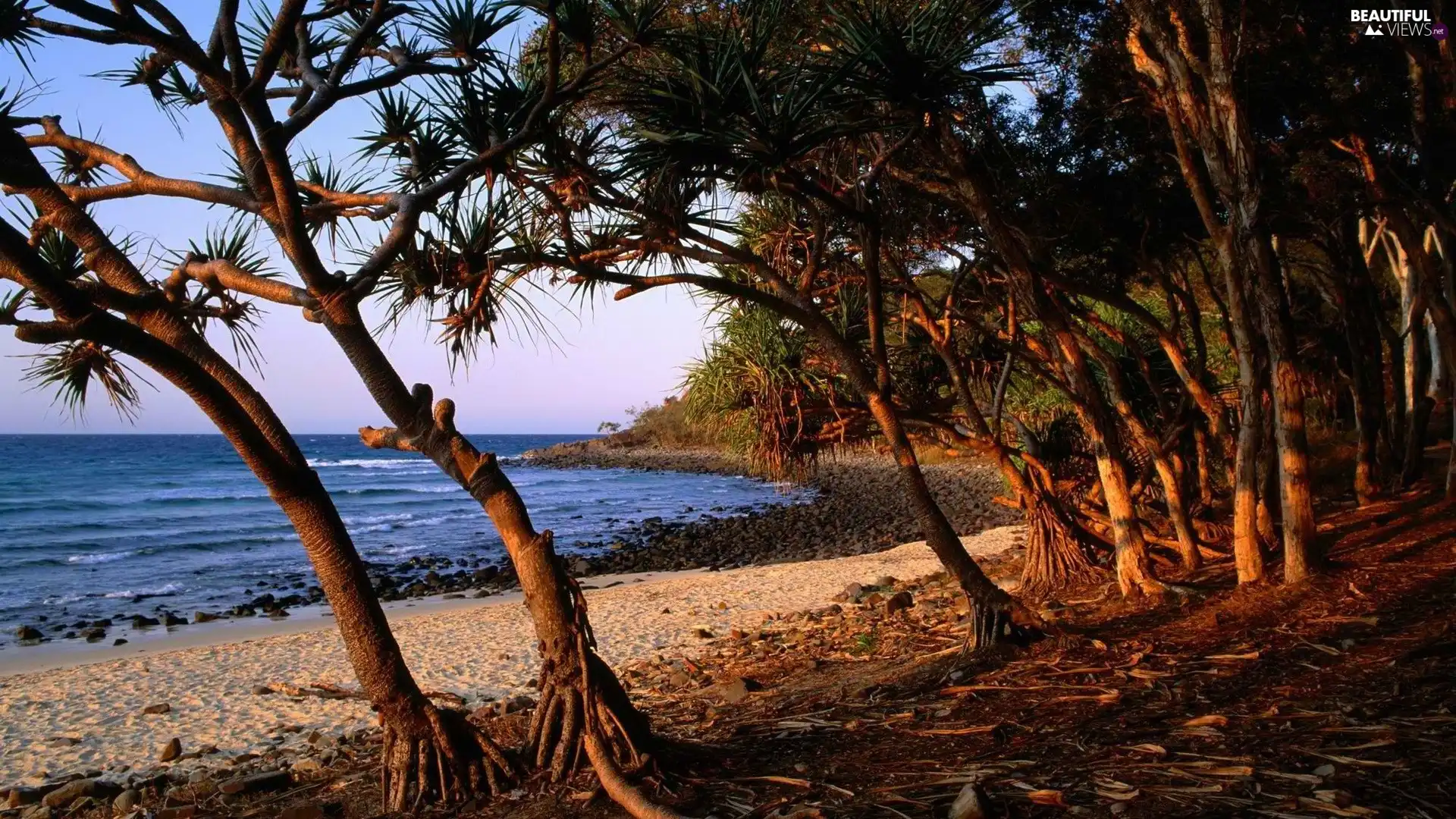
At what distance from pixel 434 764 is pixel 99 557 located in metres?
23.1

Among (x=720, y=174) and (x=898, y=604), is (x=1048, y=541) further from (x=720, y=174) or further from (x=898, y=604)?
(x=720, y=174)

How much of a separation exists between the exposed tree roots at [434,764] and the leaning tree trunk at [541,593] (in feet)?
0.57

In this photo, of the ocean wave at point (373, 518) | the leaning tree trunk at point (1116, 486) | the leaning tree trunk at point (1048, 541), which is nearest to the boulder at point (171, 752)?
the leaning tree trunk at point (1048, 541)

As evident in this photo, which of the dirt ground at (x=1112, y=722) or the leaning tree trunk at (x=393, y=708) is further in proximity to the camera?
the leaning tree trunk at (x=393, y=708)

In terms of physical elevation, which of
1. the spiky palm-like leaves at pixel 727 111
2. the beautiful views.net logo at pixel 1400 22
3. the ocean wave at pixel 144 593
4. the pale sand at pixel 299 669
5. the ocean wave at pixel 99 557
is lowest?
the ocean wave at pixel 144 593

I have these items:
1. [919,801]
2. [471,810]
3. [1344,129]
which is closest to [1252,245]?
[1344,129]

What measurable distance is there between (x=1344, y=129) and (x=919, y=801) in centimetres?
713

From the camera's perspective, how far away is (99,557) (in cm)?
2352

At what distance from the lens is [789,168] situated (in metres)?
5.17

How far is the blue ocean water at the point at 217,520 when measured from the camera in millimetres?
19547

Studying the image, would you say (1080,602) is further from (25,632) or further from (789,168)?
(25,632)

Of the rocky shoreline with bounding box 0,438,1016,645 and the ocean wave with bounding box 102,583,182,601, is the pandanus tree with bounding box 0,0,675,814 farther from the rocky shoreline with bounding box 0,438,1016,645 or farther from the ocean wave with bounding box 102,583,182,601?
the ocean wave with bounding box 102,583,182,601

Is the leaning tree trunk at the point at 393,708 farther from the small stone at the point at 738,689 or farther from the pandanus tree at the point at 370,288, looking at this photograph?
the small stone at the point at 738,689

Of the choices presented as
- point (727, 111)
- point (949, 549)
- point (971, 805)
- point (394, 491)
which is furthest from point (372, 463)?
point (971, 805)
